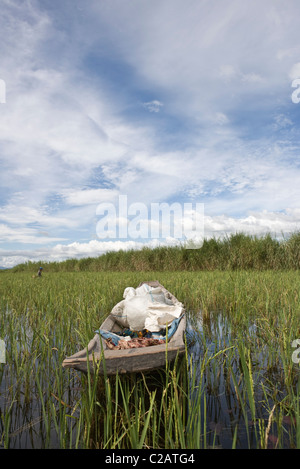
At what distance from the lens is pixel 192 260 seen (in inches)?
628

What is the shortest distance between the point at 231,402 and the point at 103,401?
1.08m

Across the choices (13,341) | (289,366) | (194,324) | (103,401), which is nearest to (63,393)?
(103,401)

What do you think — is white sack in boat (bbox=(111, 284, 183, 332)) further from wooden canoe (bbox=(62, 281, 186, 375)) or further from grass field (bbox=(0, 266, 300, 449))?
wooden canoe (bbox=(62, 281, 186, 375))

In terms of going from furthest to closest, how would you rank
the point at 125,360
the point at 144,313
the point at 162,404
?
the point at 144,313
the point at 125,360
the point at 162,404

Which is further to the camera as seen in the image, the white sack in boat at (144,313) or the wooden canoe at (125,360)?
the white sack in boat at (144,313)

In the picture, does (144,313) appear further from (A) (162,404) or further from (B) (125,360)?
(A) (162,404)

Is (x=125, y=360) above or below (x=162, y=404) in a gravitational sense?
above

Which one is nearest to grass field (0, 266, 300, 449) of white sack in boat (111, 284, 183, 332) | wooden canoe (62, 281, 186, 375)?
wooden canoe (62, 281, 186, 375)

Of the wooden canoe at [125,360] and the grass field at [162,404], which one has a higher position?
the wooden canoe at [125,360]

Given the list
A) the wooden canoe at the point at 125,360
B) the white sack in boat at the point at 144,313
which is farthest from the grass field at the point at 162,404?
the white sack in boat at the point at 144,313

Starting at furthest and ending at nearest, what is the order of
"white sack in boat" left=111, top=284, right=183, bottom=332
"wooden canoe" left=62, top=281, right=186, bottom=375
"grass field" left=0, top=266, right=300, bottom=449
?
"white sack in boat" left=111, top=284, right=183, bottom=332, "wooden canoe" left=62, top=281, right=186, bottom=375, "grass field" left=0, top=266, right=300, bottom=449

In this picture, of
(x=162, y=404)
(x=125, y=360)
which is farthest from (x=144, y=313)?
(x=162, y=404)

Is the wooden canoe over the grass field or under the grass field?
over

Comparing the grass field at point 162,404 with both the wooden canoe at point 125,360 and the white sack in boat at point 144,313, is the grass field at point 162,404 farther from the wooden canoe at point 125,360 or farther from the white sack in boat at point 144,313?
the white sack in boat at point 144,313
